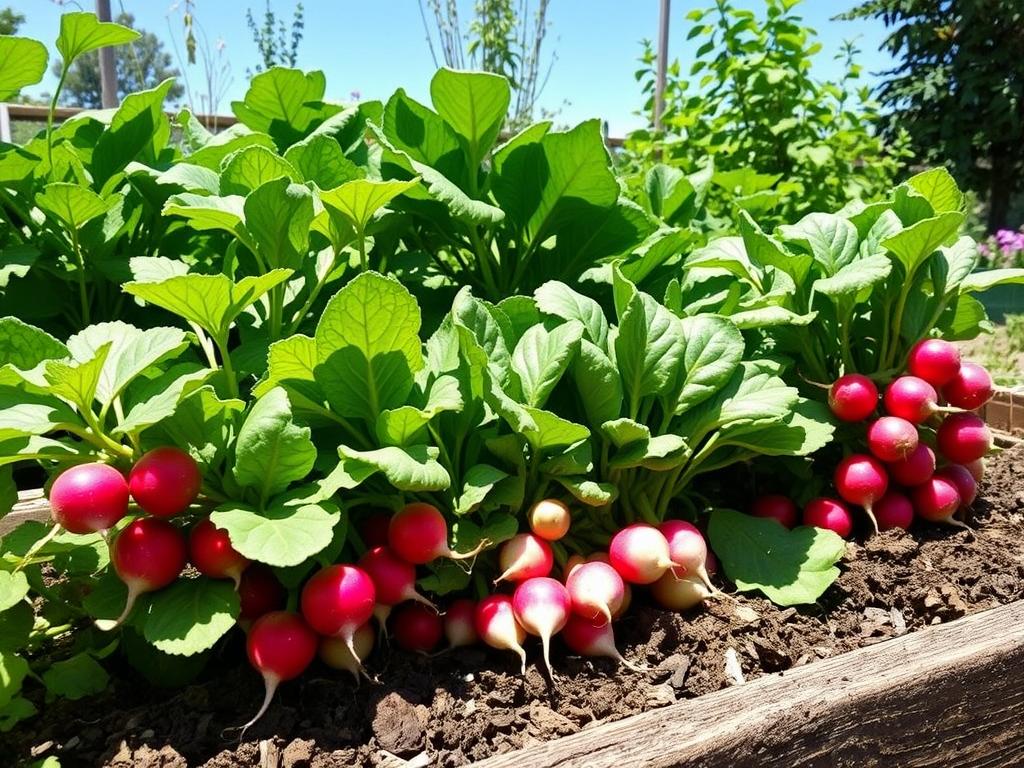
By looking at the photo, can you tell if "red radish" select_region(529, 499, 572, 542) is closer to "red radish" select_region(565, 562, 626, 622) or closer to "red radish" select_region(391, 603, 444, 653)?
"red radish" select_region(565, 562, 626, 622)

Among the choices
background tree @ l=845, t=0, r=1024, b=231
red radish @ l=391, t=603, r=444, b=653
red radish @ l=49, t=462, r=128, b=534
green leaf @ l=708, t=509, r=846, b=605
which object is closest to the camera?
red radish @ l=49, t=462, r=128, b=534

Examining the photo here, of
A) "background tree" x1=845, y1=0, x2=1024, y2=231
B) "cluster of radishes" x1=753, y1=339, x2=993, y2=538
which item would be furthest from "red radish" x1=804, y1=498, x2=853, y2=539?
"background tree" x1=845, y1=0, x2=1024, y2=231

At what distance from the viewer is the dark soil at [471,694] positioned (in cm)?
97

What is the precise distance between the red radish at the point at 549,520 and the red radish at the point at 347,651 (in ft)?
0.91

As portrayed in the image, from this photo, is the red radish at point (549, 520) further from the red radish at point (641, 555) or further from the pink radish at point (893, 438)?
the pink radish at point (893, 438)

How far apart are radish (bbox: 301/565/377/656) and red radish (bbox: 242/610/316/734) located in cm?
2

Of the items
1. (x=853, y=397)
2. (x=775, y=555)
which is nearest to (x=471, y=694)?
(x=775, y=555)

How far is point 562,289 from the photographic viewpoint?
4.22 ft

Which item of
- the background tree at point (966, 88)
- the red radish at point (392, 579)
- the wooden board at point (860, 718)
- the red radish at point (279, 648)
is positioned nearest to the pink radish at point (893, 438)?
the wooden board at point (860, 718)

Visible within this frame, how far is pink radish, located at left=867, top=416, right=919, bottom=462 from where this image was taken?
1406 mm

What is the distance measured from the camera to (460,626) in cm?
114

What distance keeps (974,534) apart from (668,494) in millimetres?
669

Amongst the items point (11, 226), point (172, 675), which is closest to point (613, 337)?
point (172, 675)

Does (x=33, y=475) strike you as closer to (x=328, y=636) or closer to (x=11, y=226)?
(x=11, y=226)
